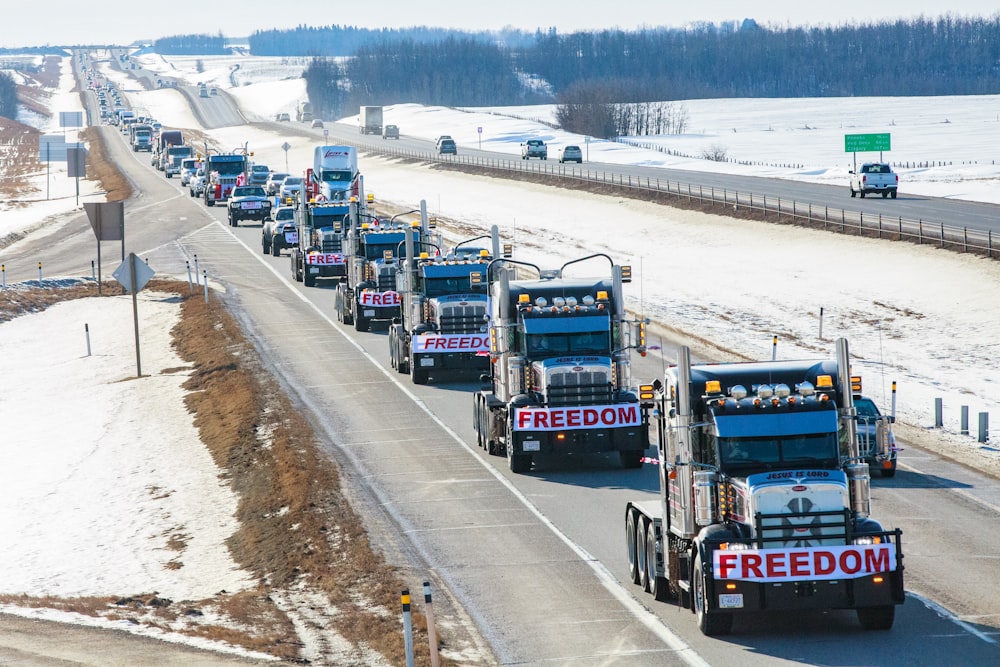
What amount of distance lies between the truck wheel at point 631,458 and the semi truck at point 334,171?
50.0 meters

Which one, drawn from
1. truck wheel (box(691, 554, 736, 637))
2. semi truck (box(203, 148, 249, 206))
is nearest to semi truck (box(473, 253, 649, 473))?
truck wheel (box(691, 554, 736, 637))

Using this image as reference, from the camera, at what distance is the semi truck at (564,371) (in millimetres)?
25672

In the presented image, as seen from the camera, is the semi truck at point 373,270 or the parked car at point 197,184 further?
the parked car at point 197,184

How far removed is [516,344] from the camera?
26.5 metres

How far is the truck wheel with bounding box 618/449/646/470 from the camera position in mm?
25953

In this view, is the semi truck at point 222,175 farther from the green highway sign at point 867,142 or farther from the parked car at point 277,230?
the green highway sign at point 867,142

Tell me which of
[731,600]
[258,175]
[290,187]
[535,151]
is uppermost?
[535,151]

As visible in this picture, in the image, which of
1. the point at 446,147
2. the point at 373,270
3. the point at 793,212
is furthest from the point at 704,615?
the point at 446,147

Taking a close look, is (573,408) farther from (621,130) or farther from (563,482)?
(621,130)

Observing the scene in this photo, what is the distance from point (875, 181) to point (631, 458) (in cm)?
5592

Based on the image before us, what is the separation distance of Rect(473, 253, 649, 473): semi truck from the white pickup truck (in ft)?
179

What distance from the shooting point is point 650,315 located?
49781 millimetres

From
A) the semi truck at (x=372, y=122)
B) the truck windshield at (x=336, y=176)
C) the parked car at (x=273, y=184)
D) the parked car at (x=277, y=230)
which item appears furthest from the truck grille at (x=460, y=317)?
the semi truck at (x=372, y=122)

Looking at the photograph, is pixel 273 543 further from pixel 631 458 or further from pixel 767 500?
pixel 767 500
